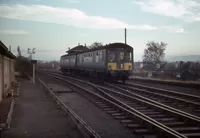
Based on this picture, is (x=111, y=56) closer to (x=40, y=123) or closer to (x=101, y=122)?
(x=101, y=122)

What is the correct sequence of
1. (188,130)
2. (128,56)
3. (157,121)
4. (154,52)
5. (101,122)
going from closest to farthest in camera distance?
(188,130), (157,121), (101,122), (128,56), (154,52)

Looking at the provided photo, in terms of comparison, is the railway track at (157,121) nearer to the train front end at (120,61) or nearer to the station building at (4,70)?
the station building at (4,70)

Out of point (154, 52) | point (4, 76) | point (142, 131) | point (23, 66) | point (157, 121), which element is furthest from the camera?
point (154, 52)

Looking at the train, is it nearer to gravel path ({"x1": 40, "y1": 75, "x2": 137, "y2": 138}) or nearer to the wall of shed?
the wall of shed

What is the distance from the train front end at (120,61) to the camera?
2152 centimetres

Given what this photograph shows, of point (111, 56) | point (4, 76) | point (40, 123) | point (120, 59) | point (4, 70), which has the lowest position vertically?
point (40, 123)

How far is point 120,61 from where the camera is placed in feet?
72.3

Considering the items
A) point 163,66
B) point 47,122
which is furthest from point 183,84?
point 163,66

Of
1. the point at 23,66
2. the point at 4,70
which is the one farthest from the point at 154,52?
the point at 4,70

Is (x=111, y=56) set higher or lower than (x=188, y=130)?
higher

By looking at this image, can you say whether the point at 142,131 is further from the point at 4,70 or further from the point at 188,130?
the point at 4,70

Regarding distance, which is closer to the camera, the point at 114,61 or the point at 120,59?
the point at 114,61

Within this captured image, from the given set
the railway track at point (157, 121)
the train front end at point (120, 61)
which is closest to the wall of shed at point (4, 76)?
the railway track at point (157, 121)

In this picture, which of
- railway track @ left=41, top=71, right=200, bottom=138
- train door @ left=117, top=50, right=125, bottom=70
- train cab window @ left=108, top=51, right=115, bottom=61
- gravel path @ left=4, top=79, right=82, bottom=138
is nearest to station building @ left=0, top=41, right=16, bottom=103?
gravel path @ left=4, top=79, right=82, bottom=138
